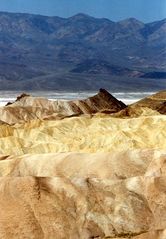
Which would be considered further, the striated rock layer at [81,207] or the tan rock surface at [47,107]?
the tan rock surface at [47,107]

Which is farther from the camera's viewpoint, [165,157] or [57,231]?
[165,157]

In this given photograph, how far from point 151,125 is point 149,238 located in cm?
4239

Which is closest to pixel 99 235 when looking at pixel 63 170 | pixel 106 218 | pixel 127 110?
pixel 106 218

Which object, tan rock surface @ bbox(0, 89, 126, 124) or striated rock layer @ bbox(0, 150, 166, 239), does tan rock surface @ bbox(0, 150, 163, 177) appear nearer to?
striated rock layer @ bbox(0, 150, 166, 239)

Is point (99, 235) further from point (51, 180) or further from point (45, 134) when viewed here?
point (45, 134)

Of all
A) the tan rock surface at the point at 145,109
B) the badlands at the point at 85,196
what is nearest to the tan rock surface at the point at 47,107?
the tan rock surface at the point at 145,109

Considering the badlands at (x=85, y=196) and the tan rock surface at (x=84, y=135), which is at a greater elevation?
the badlands at (x=85, y=196)

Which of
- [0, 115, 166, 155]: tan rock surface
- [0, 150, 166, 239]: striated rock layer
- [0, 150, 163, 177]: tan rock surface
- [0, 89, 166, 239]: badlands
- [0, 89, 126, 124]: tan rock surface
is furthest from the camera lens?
[0, 89, 126, 124]: tan rock surface

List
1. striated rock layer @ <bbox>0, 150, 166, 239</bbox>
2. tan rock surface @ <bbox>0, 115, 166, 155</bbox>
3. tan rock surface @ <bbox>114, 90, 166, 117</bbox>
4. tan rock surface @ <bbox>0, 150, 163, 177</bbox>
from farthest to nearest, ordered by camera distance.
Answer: tan rock surface @ <bbox>114, 90, 166, 117</bbox> → tan rock surface @ <bbox>0, 115, 166, 155</bbox> → tan rock surface @ <bbox>0, 150, 163, 177</bbox> → striated rock layer @ <bbox>0, 150, 166, 239</bbox>

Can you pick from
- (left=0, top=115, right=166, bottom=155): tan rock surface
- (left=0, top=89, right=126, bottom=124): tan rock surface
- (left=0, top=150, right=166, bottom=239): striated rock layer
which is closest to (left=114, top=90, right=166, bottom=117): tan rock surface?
(left=0, top=89, right=126, bottom=124): tan rock surface

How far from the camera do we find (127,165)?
35.7m

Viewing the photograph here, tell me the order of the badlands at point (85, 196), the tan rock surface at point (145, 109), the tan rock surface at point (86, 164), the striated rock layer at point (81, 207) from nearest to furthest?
the striated rock layer at point (81, 207), the badlands at point (85, 196), the tan rock surface at point (86, 164), the tan rock surface at point (145, 109)

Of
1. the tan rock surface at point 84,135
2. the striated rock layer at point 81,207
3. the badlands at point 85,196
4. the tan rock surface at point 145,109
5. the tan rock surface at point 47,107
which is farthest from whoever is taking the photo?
the tan rock surface at point 47,107

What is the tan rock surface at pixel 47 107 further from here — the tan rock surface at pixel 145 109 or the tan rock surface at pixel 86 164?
the tan rock surface at pixel 86 164
